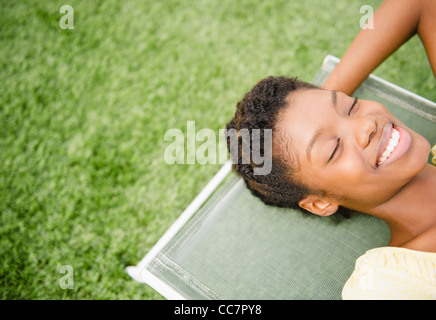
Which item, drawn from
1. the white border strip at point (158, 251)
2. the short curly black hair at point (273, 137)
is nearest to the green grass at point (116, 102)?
the white border strip at point (158, 251)

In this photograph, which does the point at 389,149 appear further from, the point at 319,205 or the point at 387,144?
the point at 319,205

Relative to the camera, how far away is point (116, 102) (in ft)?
9.05

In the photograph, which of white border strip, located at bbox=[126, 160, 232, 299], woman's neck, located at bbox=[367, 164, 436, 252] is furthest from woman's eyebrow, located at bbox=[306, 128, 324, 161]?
white border strip, located at bbox=[126, 160, 232, 299]

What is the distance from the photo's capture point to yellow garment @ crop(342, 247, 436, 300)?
118cm

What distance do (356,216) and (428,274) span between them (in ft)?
1.44

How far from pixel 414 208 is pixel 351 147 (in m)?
0.43

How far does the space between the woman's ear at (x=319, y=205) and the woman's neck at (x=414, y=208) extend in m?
0.16

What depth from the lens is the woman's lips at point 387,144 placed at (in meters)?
1.22

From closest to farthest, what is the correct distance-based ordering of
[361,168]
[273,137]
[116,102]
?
[361,168]
[273,137]
[116,102]

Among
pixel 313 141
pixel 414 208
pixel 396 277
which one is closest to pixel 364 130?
pixel 313 141

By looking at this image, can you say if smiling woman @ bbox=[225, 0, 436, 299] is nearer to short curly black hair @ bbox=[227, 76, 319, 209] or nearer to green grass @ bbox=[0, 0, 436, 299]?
short curly black hair @ bbox=[227, 76, 319, 209]

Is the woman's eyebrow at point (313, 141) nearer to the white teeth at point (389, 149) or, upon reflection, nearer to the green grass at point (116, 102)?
the white teeth at point (389, 149)

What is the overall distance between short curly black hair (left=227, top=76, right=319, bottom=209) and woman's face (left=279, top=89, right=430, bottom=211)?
6 centimetres

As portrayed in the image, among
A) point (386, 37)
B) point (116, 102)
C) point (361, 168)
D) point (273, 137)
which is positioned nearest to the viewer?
point (361, 168)
